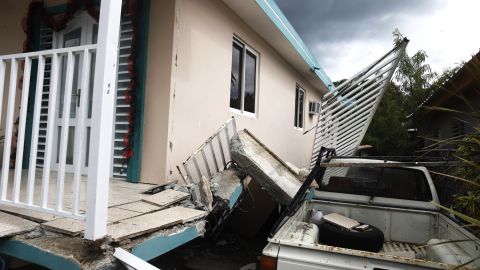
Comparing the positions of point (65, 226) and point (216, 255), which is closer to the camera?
point (65, 226)

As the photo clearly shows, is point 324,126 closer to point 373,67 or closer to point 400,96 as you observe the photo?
point 373,67

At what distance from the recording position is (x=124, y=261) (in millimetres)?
2092

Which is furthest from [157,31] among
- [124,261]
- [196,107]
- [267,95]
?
[267,95]

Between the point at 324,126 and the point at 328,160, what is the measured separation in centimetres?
485

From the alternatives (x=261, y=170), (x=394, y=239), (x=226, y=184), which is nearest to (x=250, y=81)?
(x=261, y=170)

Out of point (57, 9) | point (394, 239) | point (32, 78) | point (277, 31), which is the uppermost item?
point (277, 31)

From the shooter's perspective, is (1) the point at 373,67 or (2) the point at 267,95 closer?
(1) the point at 373,67

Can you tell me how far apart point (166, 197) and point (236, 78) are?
3691 mm

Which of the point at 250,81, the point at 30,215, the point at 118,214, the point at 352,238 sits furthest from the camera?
the point at 250,81

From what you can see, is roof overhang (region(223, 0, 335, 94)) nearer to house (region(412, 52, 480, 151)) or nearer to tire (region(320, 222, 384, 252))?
house (region(412, 52, 480, 151))

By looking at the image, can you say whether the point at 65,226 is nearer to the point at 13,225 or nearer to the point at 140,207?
the point at 13,225

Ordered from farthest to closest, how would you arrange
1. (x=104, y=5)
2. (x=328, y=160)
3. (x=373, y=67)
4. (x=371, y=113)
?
1. (x=371, y=113)
2. (x=373, y=67)
3. (x=328, y=160)
4. (x=104, y=5)

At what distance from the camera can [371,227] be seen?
10.9 feet

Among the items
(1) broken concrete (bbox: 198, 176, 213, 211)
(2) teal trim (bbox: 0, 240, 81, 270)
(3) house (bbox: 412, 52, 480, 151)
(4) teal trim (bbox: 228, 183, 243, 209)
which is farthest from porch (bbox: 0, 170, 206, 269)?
(3) house (bbox: 412, 52, 480, 151)
